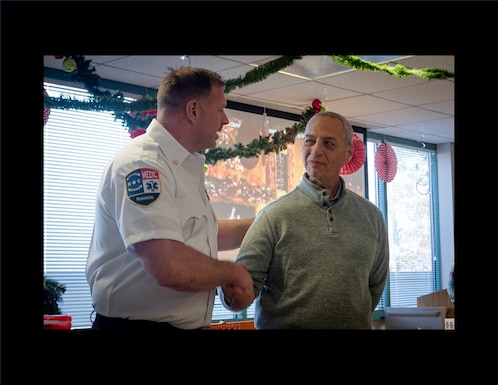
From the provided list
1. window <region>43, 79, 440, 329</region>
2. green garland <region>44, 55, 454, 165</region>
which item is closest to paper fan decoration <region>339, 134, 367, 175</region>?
window <region>43, 79, 440, 329</region>

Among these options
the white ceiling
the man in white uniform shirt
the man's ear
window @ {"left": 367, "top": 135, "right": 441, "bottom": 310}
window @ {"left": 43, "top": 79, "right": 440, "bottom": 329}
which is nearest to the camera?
the man in white uniform shirt

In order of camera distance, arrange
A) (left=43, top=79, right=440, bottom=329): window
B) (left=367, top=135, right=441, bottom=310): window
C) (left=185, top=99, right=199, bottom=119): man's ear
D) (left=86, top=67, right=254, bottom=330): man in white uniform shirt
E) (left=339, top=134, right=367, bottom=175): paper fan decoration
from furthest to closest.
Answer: (left=367, top=135, right=441, bottom=310): window → (left=43, top=79, right=440, bottom=329): window → (left=339, top=134, right=367, bottom=175): paper fan decoration → (left=185, top=99, right=199, bottom=119): man's ear → (left=86, top=67, right=254, bottom=330): man in white uniform shirt

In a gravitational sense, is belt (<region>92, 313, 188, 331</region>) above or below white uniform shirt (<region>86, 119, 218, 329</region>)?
below

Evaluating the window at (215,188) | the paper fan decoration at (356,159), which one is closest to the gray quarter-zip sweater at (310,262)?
the window at (215,188)

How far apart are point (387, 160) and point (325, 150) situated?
2032 millimetres

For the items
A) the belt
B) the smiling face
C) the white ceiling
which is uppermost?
the white ceiling

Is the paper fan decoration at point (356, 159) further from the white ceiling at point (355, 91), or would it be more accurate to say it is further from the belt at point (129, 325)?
the belt at point (129, 325)

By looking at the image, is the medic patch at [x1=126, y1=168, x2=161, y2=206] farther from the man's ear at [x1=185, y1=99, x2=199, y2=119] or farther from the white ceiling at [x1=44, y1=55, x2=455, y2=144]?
the white ceiling at [x1=44, y1=55, x2=455, y2=144]

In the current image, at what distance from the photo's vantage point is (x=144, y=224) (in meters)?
1.56

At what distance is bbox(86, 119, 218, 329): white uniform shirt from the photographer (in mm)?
1587

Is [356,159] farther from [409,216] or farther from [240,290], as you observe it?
[409,216]

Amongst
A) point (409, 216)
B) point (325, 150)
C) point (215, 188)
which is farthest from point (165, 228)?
point (409, 216)

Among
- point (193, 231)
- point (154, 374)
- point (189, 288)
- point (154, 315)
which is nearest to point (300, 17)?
point (193, 231)

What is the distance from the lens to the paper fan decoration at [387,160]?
3812 mm
